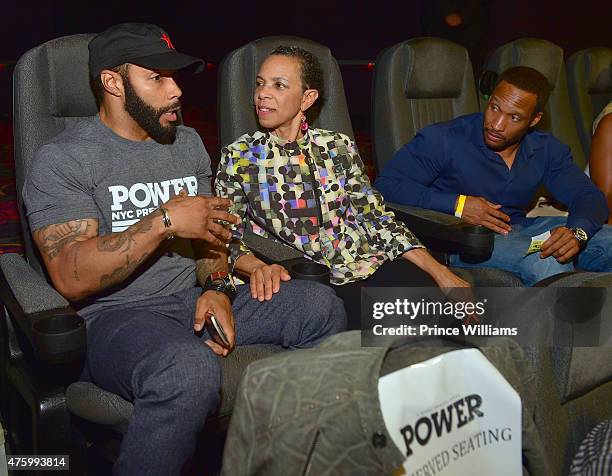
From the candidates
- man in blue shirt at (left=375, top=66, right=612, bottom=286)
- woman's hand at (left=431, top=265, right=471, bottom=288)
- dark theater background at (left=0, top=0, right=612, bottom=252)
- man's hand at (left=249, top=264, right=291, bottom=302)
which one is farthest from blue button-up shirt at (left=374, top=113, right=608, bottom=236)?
dark theater background at (left=0, top=0, right=612, bottom=252)

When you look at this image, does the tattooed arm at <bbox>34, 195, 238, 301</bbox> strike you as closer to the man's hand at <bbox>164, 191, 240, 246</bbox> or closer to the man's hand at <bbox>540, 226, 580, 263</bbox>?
the man's hand at <bbox>164, 191, 240, 246</bbox>

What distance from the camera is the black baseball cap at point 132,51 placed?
178 centimetres

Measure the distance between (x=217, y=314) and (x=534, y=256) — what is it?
1.11 meters

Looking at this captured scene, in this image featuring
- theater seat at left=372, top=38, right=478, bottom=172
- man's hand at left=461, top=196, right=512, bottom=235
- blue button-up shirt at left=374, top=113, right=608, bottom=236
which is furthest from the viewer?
theater seat at left=372, top=38, right=478, bottom=172

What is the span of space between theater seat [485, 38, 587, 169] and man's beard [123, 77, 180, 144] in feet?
6.00

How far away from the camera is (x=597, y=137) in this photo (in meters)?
2.76

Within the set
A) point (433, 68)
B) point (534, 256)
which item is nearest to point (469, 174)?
point (534, 256)

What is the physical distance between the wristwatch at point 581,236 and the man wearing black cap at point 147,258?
96 cm

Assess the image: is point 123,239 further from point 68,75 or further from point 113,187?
point 68,75

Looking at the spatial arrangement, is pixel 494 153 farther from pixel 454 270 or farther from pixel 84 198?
pixel 84 198

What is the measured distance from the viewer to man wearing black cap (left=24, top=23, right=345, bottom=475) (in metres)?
1.48

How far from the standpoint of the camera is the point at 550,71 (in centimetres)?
327

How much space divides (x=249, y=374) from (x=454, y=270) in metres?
1.55

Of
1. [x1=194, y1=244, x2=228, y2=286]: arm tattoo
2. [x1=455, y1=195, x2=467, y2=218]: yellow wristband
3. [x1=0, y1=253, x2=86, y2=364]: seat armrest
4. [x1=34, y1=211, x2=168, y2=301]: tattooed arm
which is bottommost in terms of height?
[x1=455, y1=195, x2=467, y2=218]: yellow wristband
